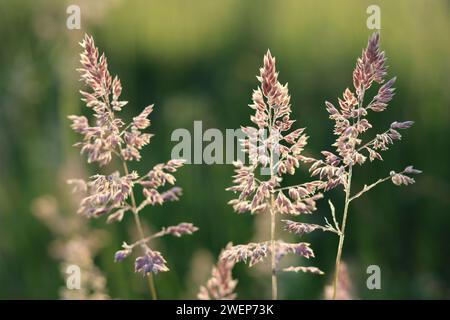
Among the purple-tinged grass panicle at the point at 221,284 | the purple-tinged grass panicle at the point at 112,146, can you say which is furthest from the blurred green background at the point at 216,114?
the purple-tinged grass panicle at the point at 112,146

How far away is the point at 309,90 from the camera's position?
3035 mm

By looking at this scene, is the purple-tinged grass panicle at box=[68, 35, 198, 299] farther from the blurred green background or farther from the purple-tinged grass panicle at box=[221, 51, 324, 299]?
the blurred green background

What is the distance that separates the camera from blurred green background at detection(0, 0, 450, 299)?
99.3 inches

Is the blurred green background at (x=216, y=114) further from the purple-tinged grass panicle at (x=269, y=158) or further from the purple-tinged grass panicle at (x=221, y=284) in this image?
the purple-tinged grass panicle at (x=269, y=158)

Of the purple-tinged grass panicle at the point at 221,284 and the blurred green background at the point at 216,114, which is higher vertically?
the blurred green background at the point at 216,114

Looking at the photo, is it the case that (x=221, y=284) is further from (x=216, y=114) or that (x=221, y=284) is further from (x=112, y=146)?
(x=216, y=114)

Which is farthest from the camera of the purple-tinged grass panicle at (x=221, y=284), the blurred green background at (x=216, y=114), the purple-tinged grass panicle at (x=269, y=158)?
the blurred green background at (x=216, y=114)

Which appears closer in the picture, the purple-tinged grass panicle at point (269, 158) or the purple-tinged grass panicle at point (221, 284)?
the purple-tinged grass panicle at point (269, 158)

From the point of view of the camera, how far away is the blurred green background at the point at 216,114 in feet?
8.27

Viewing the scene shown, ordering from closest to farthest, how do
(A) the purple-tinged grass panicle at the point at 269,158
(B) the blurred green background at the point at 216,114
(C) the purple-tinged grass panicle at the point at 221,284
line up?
1. (A) the purple-tinged grass panicle at the point at 269,158
2. (C) the purple-tinged grass panicle at the point at 221,284
3. (B) the blurred green background at the point at 216,114

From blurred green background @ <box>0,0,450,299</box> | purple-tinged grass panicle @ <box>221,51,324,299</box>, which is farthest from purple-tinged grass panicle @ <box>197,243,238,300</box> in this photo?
blurred green background @ <box>0,0,450,299</box>
